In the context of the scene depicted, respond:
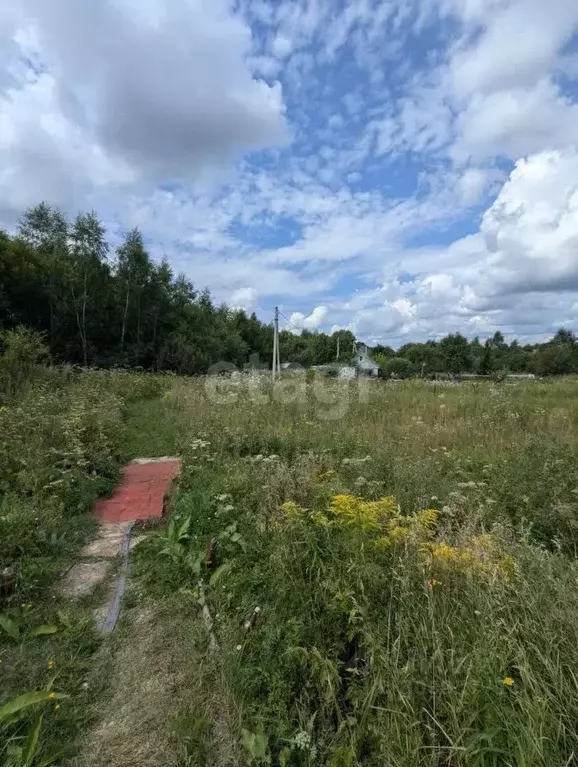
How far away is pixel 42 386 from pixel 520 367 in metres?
58.4

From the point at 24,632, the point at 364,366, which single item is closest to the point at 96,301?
the point at 364,366

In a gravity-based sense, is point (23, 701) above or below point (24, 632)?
above

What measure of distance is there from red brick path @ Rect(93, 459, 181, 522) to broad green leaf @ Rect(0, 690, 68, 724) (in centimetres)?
250

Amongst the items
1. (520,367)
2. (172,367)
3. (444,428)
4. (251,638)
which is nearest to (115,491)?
(251,638)

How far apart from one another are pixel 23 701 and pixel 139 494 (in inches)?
131

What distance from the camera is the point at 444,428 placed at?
693cm

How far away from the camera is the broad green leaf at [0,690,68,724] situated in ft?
5.89

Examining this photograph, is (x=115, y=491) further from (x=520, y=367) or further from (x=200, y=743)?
(x=520, y=367)

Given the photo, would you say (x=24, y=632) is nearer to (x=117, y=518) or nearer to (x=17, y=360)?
(x=117, y=518)

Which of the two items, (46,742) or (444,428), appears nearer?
(46,742)

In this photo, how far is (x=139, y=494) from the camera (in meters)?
5.10

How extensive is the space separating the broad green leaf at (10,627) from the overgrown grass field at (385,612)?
0.85 meters

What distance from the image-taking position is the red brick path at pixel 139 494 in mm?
4516

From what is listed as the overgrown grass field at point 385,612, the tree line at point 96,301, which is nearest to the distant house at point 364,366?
the tree line at point 96,301
